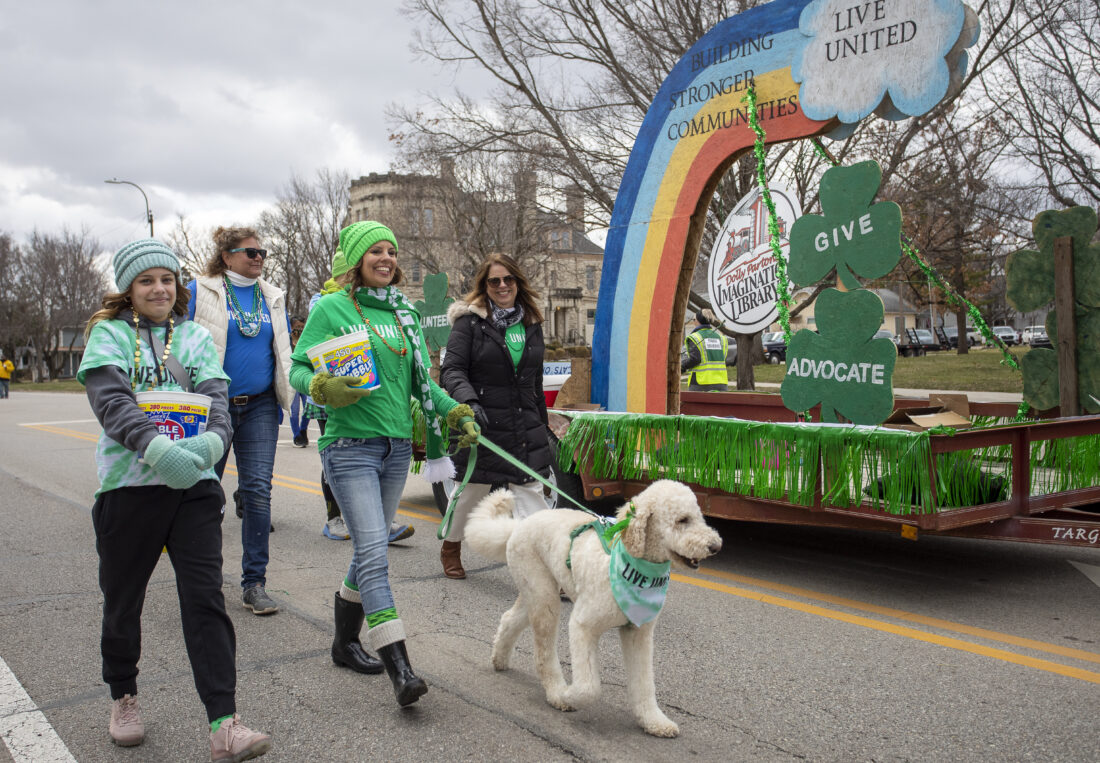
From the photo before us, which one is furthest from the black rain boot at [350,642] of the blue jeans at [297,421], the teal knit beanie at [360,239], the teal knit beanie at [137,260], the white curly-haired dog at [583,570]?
the blue jeans at [297,421]

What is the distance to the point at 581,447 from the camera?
6.32m

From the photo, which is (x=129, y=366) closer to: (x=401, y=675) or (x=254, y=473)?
(x=401, y=675)

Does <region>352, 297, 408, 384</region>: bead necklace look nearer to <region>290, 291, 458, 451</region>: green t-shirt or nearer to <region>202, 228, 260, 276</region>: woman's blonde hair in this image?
<region>290, 291, 458, 451</region>: green t-shirt

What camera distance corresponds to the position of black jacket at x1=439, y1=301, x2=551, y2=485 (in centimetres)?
508

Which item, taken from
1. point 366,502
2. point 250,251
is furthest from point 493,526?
point 250,251

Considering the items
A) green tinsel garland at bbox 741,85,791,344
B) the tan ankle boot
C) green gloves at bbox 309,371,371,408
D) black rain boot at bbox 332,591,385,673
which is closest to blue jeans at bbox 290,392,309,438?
the tan ankle boot

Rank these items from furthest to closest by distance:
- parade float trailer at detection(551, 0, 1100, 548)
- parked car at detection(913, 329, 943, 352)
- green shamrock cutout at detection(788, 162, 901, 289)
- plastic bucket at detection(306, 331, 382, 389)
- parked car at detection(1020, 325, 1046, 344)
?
1. parked car at detection(913, 329, 943, 352)
2. parked car at detection(1020, 325, 1046, 344)
3. green shamrock cutout at detection(788, 162, 901, 289)
4. parade float trailer at detection(551, 0, 1100, 548)
5. plastic bucket at detection(306, 331, 382, 389)

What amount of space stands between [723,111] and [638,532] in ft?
15.6

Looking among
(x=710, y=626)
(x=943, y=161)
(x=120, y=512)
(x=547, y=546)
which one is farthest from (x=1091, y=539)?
(x=943, y=161)

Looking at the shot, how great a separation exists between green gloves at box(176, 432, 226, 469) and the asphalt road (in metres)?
1.16

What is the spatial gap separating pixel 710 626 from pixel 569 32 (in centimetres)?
1717

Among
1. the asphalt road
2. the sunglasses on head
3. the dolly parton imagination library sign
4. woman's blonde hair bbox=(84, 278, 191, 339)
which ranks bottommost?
the asphalt road

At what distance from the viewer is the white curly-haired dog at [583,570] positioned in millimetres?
3096

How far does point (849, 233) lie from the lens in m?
5.89
